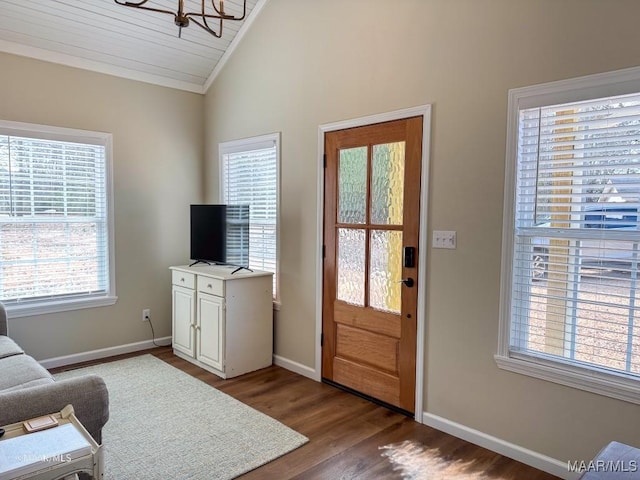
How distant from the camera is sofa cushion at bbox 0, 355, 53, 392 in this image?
92.3 inches

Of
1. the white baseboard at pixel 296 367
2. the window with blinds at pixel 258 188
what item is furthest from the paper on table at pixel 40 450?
the window with blinds at pixel 258 188

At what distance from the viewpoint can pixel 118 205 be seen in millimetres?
4223

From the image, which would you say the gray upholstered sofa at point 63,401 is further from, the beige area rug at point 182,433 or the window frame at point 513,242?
the window frame at point 513,242

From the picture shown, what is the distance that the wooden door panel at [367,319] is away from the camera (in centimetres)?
316

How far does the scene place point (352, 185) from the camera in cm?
338

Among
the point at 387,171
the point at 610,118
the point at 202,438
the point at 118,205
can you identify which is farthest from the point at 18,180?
the point at 610,118

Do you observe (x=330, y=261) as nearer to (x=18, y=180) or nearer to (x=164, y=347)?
(x=164, y=347)

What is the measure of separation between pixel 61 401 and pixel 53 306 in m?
2.45

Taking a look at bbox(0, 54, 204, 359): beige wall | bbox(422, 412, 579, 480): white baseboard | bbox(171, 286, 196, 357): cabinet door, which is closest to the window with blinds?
bbox(0, 54, 204, 359): beige wall

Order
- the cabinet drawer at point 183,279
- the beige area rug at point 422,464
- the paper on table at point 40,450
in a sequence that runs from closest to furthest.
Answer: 1. the paper on table at point 40,450
2. the beige area rug at point 422,464
3. the cabinet drawer at point 183,279

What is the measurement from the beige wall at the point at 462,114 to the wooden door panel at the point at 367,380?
0.29 metres

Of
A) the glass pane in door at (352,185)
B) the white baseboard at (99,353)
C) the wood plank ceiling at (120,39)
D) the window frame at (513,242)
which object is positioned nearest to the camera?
the window frame at (513,242)

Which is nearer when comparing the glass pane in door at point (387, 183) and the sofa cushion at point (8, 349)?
the sofa cushion at point (8, 349)

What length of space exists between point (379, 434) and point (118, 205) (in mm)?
3145
